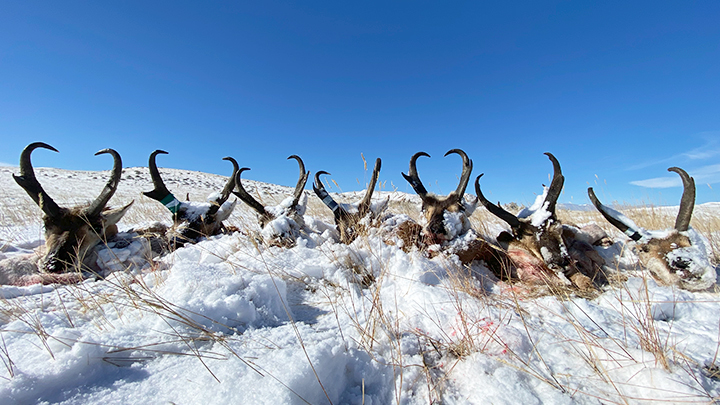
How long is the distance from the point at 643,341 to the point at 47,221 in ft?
18.2

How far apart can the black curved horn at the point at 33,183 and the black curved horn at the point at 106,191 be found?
323 millimetres

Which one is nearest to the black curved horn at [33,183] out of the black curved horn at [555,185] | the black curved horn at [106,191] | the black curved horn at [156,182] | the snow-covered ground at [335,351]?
the black curved horn at [106,191]

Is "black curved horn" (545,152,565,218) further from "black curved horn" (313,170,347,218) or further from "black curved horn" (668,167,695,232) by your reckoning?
"black curved horn" (313,170,347,218)

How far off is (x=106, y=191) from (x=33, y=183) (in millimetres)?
861

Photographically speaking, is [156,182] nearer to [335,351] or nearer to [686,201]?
[335,351]

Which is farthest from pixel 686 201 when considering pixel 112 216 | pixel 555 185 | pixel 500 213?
pixel 112 216

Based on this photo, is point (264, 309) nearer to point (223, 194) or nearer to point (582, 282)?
point (582, 282)

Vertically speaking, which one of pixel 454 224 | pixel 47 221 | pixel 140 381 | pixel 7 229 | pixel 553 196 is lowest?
pixel 7 229

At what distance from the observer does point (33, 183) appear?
3.36m

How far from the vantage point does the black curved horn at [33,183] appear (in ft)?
10.5

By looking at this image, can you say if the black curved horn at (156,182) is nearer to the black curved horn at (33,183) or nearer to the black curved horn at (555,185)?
the black curved horn at (33,183)

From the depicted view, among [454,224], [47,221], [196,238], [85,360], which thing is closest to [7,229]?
[47,221]

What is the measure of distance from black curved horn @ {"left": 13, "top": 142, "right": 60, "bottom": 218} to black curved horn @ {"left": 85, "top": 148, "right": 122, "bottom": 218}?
12.7 inches

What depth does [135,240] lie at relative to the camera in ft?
12.0
